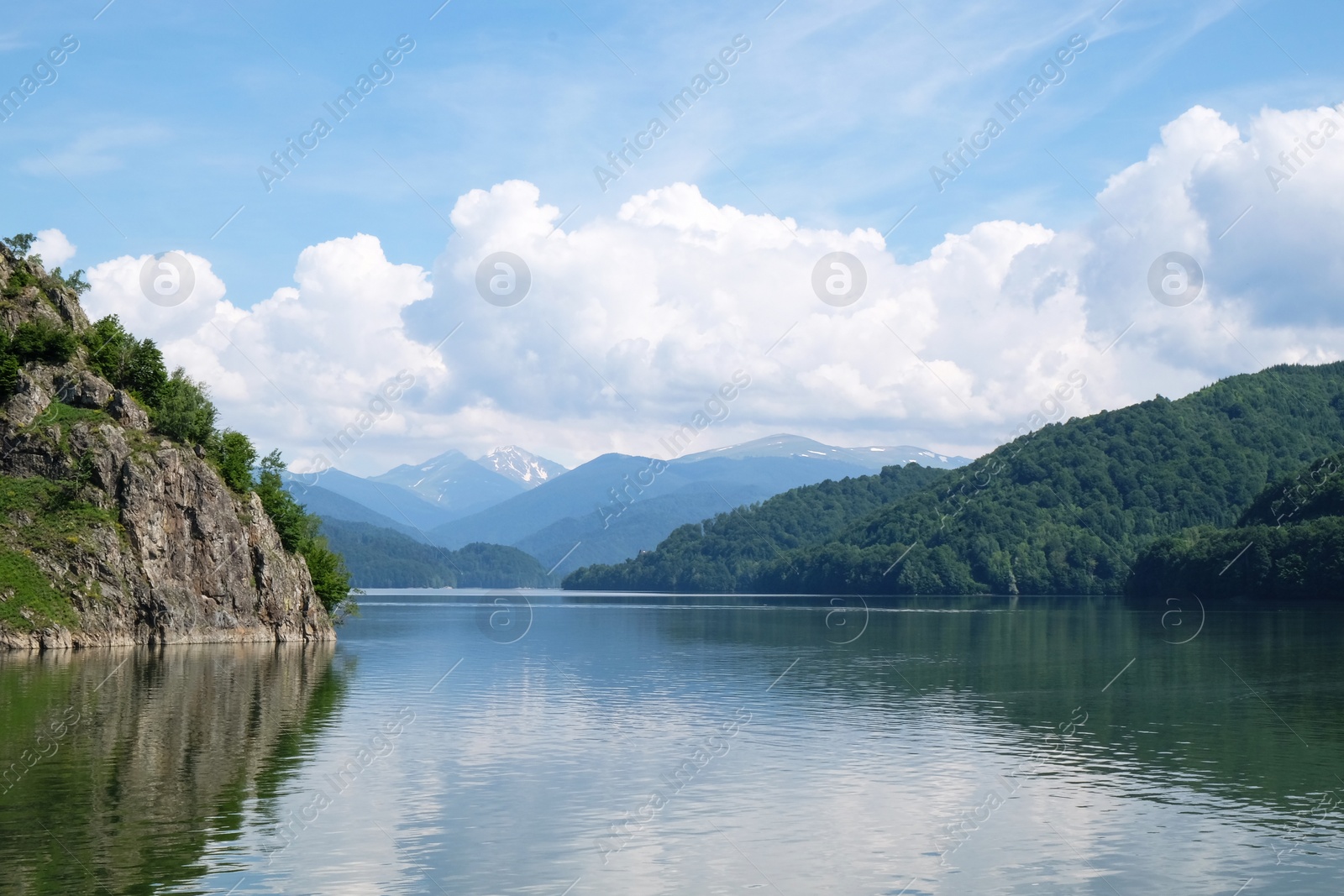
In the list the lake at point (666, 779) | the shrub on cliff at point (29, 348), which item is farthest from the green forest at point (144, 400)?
the lake at point (666, 779)

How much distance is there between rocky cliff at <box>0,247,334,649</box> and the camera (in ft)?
304

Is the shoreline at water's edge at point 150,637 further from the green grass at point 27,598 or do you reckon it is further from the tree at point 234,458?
the tree at point 234,458

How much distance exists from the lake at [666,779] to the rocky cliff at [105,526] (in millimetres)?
8012

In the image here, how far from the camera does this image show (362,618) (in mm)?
186625

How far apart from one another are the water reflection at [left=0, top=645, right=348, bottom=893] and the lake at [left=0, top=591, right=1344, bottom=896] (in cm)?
16

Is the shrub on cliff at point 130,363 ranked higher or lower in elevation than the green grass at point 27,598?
higher

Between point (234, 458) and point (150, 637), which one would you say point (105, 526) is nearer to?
point (150, 637)

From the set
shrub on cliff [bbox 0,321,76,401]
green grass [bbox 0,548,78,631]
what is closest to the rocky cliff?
green grass [bbox 0,548,78,631]

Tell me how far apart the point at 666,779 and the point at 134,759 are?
1890 cm

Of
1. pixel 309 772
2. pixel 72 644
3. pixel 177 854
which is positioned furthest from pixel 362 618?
pixel 177 854

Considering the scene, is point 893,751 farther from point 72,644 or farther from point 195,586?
point 195,586

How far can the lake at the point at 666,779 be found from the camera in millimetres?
29609

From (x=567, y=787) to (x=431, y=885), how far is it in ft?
42.2

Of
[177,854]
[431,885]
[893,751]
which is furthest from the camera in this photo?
[893,751]
